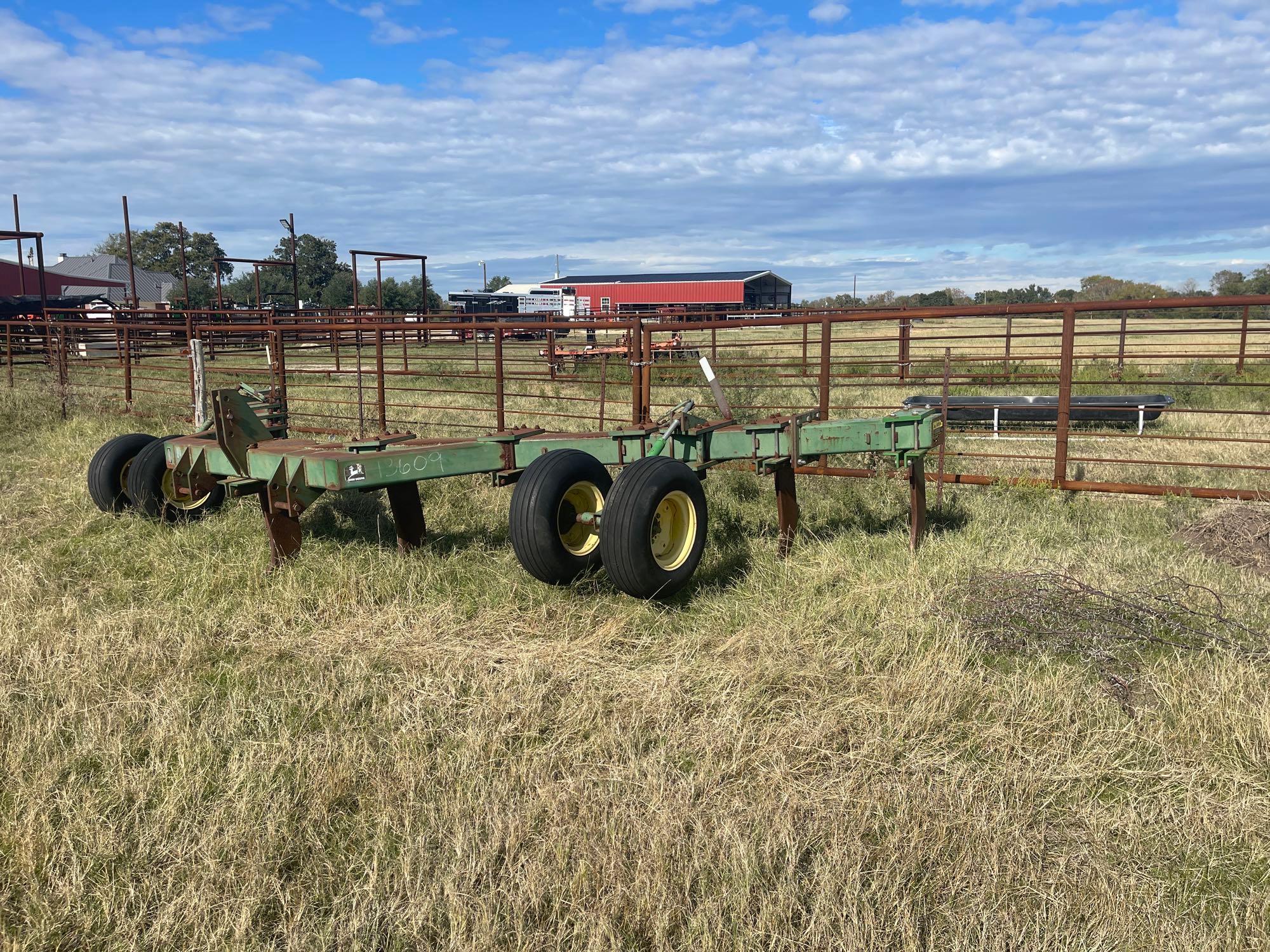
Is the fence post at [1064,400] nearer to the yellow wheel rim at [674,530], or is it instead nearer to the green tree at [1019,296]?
the yellow wheel rim at [674,530]

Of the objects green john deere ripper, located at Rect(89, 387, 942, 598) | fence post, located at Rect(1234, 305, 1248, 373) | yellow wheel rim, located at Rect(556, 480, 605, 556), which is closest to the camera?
green john deere ripper, located at Rect(89, 387, 942, 598)

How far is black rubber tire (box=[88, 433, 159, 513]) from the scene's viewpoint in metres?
7.07

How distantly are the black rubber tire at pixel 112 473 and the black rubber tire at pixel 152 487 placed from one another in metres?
0.20

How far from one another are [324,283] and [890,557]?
113 metres

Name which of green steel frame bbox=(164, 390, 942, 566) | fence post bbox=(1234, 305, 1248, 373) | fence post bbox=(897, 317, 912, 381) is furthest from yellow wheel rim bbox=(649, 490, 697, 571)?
fence post bbox=(1234, 305, 1248, 373)

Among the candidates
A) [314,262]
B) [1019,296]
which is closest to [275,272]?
[314,262]

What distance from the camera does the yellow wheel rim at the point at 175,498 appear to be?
6867 mm

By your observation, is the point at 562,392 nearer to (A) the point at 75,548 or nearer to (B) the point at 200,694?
(A) the point at 75,548

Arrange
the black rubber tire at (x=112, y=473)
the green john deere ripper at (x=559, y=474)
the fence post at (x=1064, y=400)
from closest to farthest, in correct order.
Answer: the green john deere ripper at (x=559, y=474)
the black rubber tire at (x=112, y=473)
the fence post at (x=1064, y=400)

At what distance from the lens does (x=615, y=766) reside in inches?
133

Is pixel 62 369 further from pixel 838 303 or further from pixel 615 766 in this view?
pixel 838 303

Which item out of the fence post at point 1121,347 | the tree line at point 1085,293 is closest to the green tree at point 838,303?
the tree line at point 1085,293

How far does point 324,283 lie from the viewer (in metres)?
110

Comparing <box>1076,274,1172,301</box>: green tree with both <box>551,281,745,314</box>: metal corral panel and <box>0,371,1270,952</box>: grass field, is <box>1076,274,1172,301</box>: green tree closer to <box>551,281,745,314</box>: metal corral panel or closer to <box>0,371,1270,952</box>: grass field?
<box>551,281,745,314</box>: metal corral panel
